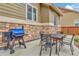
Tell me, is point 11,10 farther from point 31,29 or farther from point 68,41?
point 68,41

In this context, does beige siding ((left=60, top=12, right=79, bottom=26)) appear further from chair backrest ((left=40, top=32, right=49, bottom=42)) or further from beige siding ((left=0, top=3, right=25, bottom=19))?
beige siding ((left=0, top=3, right=25, bottom=19))

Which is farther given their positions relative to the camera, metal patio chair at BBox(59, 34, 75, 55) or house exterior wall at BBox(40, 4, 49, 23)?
house exterior wall at BBox(40, 4, 49, 23)

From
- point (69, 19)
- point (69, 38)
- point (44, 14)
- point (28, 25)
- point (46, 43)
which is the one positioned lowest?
point (46, 43)

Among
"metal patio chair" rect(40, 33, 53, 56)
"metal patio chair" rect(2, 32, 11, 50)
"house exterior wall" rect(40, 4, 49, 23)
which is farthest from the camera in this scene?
"house exterior wall" rect(40, 4, 49, 23)

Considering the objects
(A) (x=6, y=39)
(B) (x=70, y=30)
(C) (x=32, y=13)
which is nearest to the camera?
(A) (x=6, y=39)

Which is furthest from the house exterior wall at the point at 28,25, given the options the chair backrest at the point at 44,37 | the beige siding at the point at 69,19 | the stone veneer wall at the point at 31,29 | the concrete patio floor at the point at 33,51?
the beige siding at the point at 69,19

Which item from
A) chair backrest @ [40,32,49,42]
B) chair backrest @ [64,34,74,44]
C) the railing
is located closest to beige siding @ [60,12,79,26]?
the railing

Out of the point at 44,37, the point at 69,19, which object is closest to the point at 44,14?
the point at 69,19

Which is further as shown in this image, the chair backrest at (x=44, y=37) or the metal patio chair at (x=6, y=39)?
the chair backrest at (x=44, y=37)

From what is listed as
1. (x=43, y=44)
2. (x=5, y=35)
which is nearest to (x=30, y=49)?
(x=43, y=44)

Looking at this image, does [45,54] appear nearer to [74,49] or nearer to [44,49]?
[44,49]

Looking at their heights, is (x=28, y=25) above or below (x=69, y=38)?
above

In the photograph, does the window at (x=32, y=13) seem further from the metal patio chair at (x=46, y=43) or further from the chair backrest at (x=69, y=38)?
the chair backrest at (x=69, y=38)

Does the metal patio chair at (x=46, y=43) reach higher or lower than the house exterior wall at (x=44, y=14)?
lower
